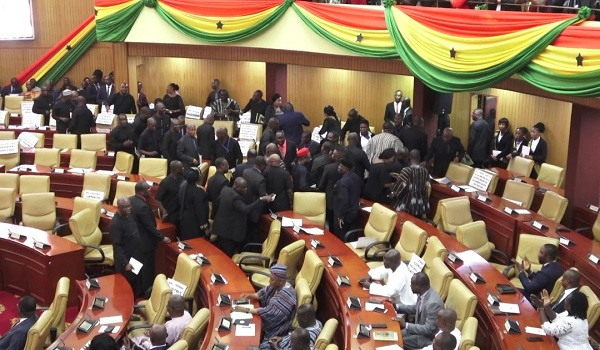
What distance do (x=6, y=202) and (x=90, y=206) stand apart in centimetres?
147

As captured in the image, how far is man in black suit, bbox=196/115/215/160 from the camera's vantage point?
1330 cm

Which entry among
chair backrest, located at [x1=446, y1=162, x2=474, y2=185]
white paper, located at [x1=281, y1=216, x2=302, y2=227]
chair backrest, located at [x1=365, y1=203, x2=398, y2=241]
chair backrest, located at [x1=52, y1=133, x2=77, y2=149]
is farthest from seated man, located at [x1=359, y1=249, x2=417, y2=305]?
chair backrest, located at [x1=52, y1=133, x2=77, y2=149]

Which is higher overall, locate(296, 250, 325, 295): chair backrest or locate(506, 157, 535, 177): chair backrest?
locate(506, 157, 535, 177): chair backrest

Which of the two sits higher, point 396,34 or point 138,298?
point 396,34

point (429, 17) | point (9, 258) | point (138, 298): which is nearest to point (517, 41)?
point (429, 17)

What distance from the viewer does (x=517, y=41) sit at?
995cm

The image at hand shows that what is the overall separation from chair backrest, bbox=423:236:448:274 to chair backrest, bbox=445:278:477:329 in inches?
36.9

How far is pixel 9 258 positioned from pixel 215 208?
2800 millimetres

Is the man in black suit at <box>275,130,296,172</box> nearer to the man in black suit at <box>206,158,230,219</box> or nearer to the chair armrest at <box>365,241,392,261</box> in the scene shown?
the man in black suit at <box>206,158,230,219</box>

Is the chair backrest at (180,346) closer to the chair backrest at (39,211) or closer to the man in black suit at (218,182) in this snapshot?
the man in black suit at (218,182)

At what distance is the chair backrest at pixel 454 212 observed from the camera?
10836 millimetres

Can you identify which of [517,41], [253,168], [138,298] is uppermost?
[517,41]

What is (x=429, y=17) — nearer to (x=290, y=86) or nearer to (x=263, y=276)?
(x=263, y=276)

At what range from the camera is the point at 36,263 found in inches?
387
